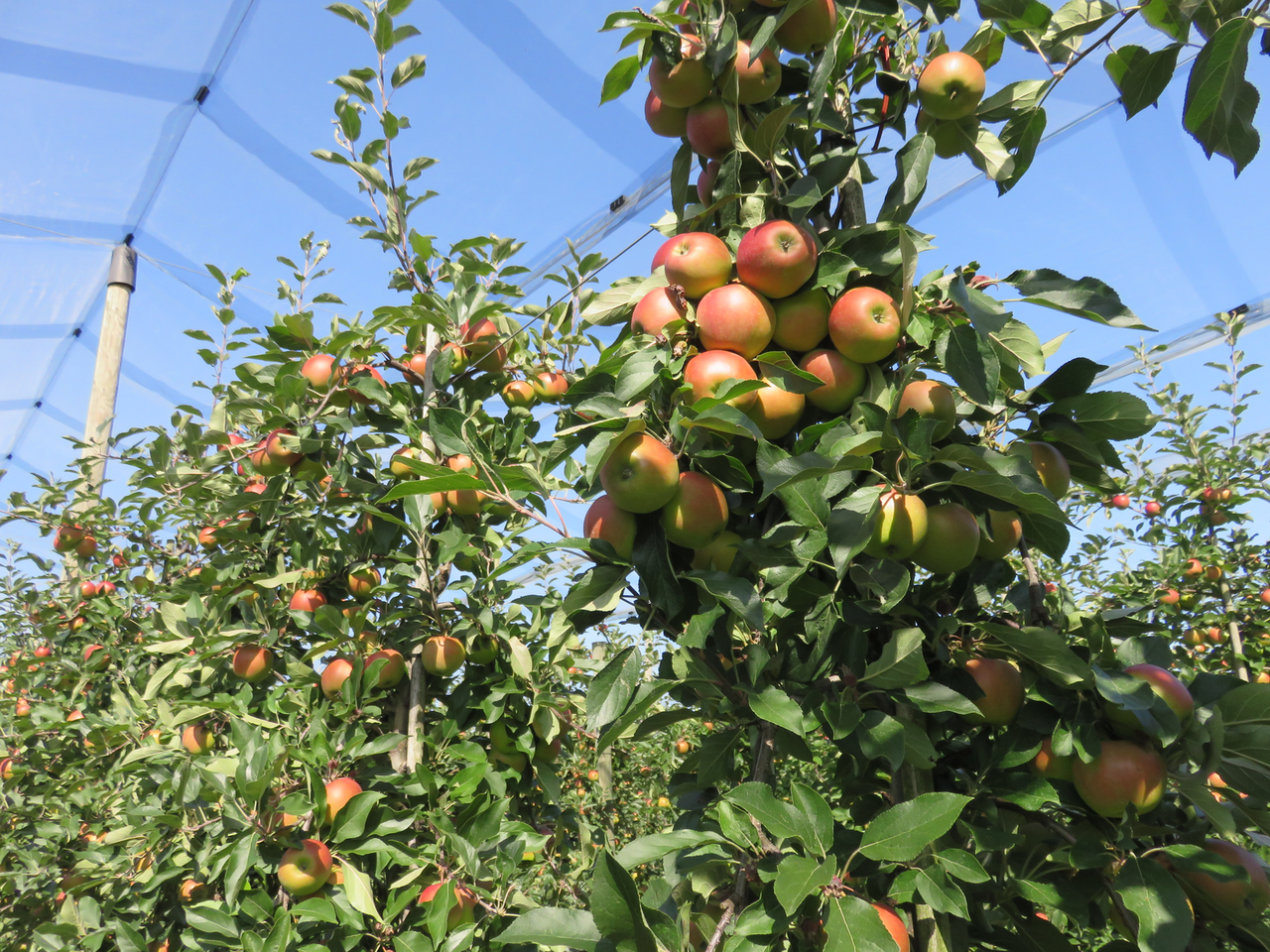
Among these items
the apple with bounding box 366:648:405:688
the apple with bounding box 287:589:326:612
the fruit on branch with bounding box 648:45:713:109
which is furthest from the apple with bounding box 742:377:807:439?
the apple with bounding box 287:589:326:612

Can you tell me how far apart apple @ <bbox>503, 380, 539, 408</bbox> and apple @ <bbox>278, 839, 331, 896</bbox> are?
3.26ft

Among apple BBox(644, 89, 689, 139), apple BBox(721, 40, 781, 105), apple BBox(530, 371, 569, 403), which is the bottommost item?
apple BBox(721, 40, 781, 105)

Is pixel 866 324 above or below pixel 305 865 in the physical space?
above

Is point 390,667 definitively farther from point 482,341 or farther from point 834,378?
point 834,378

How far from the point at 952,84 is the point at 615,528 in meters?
0.55

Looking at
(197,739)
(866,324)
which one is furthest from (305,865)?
(866,324)

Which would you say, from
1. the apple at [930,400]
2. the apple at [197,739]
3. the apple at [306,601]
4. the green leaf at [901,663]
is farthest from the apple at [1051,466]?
the apple at [197,739]

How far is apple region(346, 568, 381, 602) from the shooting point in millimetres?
1735

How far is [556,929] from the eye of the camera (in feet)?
1.99

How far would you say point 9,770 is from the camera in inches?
106

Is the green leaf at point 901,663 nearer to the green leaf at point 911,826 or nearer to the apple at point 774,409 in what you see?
the green leaf at point 911,826

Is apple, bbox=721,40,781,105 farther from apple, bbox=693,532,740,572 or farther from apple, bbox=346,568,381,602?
apple, bbox=346,568,381,602

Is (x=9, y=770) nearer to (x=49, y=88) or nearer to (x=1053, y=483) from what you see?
(x=1053, y=483)

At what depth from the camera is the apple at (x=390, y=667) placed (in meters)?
1.51
